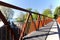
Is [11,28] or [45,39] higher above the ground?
[11,28]

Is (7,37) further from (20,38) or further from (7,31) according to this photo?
(20,38)

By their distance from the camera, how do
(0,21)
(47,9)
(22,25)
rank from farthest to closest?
(47,9)
(22,25)
(0,21)

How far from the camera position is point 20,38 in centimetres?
301

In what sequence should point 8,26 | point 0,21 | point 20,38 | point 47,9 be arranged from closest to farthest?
point 0,21 < point 8,26 < point 20,38 < point 47,9

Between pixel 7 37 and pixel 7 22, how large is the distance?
0.73ft

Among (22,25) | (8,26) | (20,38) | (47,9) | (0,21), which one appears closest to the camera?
(0,21)

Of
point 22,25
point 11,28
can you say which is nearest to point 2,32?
point 11,28

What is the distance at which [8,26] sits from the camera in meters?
2.28


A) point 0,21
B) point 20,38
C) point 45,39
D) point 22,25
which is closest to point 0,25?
point 0,21

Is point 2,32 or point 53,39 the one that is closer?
point 2,32

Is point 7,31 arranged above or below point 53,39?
above

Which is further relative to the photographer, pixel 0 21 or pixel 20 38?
pixel 20 38

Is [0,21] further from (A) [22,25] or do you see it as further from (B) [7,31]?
(A) [22,25]

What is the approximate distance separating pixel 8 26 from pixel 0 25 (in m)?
0.17
